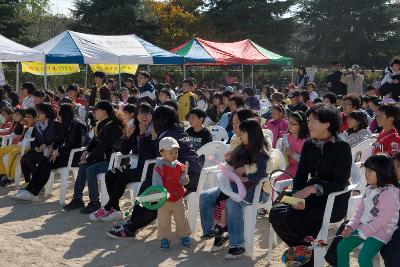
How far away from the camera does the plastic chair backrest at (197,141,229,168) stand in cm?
626

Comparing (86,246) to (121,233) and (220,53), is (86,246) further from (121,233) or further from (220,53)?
(220,53)

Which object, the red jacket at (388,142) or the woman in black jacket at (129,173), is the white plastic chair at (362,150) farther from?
the woman in black jacket at (129,173)

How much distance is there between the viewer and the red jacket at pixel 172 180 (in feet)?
17.4

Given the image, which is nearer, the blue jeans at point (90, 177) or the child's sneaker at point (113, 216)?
the child's sneaker at point (113, 216)

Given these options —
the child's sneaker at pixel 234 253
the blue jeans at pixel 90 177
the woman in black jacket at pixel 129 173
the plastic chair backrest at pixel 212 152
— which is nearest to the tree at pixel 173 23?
the blue jeans at pixel 90 177

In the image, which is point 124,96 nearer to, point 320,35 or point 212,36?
point 212,36

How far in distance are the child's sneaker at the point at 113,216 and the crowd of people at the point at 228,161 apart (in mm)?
11

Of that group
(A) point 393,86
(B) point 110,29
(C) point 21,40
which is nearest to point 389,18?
(B) point 110,29

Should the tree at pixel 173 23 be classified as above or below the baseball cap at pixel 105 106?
above

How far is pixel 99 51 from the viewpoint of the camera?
12.4 meters

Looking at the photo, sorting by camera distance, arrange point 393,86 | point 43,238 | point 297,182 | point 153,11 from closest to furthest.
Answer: point 297,182
point 43,238
point 393,86
point 153,11

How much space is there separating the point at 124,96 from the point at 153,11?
2544 cm

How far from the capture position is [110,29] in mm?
33125

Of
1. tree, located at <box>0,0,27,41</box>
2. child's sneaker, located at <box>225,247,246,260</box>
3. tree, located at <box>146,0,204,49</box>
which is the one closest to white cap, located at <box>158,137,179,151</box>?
child's sneaker, located at <box>225,247,246,260</box>
